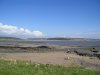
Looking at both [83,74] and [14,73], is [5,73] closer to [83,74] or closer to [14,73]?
[14,73]

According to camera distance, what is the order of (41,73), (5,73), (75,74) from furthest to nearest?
(75,74), (41,73), (5,73)

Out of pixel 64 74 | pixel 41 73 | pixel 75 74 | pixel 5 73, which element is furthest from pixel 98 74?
pixel 5 73

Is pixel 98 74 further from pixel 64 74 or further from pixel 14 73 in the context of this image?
A: pixel 14 73

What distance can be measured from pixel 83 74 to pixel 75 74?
2.03ft

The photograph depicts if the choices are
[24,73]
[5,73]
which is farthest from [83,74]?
[5,73]

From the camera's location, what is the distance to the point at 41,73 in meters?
13.4

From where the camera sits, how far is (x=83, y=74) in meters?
14.5

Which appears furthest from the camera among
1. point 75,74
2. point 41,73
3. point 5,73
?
point 75,74

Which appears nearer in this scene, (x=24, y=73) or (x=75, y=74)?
(x=24, y=73)

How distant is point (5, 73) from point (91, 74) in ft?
20.4

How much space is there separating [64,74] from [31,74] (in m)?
2.45

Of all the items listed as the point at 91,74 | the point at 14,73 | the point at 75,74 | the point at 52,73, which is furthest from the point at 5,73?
the point at 91,74

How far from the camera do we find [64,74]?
13.8 metres

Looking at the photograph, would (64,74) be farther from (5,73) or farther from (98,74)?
(5,73)
